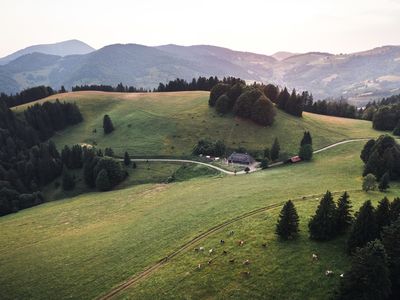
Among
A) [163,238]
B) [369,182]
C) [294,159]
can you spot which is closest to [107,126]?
[294,159]

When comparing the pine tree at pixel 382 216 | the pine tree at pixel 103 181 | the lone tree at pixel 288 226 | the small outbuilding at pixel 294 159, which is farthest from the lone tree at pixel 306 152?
the pine tree at pixel 103 181

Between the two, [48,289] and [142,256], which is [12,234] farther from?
[142,256]

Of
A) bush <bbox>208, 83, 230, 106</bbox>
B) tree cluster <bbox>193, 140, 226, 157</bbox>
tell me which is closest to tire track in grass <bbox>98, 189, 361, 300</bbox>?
tree cluster <bbox>193, 140, 226, 157</bbox>

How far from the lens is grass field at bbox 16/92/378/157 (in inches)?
5010

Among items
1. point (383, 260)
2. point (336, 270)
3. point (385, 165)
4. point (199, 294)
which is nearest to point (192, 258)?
point (199, 294)

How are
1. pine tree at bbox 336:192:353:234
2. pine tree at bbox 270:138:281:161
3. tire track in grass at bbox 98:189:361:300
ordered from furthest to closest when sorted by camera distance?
1. pine tree at bbox 270:138:281:161
2. pine tree at bbox 336:192:353:234
3. tire track in grass at bbox 98:189:361:300

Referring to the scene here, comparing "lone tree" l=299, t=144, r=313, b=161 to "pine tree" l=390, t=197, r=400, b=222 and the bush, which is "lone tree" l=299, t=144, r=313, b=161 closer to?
"pine tree" l=390, t=197, r=400, b=222

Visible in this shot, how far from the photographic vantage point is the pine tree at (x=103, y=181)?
339ft

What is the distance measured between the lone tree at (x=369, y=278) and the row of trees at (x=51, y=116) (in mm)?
154417

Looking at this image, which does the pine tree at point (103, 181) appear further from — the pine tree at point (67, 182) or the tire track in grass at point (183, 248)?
the tire track in grass at point (183, 248)

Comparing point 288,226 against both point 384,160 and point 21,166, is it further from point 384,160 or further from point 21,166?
point 21,166

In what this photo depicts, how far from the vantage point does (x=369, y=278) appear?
33.0 meters

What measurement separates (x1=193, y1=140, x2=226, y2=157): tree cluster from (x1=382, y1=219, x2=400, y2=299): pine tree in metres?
83.9

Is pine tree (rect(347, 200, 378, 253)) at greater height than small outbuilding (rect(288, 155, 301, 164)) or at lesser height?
greater
